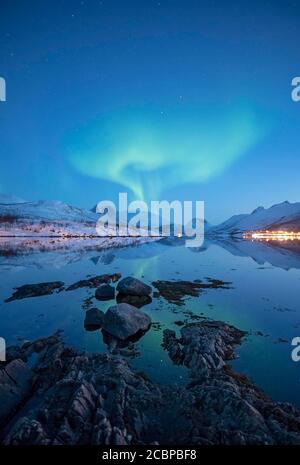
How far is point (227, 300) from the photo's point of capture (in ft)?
68.6

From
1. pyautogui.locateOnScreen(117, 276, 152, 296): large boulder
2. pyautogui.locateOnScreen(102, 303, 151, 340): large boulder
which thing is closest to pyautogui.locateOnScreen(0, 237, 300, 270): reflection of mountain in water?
pyautogui.locateOnScreen(117, 276, 152, 296): large boulder

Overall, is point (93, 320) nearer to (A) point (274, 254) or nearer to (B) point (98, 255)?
(B) point (98, 255)

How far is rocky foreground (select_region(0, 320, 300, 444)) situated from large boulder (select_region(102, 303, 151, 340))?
3161mm

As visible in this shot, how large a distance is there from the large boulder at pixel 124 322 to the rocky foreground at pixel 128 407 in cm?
316

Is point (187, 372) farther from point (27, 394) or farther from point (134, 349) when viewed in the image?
point (27, 394)

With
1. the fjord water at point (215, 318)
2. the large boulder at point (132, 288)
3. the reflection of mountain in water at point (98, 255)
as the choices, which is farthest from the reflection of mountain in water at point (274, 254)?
the large boulder at point (132, 288)

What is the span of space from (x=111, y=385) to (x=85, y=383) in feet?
3.30

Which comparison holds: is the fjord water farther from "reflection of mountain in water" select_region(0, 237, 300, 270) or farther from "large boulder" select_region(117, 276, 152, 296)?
"reflection of mountain in water" select_region(0, 237, 300, 270)

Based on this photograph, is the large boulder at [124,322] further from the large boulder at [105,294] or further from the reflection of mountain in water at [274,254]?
the reflection of mountain in water at [274,254]

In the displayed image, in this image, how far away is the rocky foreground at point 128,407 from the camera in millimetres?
6020

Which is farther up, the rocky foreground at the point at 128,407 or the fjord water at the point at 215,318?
the rocky foreground at the point at 128,407

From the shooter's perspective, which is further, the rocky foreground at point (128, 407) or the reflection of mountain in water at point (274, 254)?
the reflection of mountain in water at point (274, 254)

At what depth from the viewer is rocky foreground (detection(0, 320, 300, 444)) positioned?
6.02 metres

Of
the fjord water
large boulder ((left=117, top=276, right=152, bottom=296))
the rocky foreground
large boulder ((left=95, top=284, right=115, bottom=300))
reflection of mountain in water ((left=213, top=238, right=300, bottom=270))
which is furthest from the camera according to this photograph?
reflection of mountain in water ((left=213, top=238, right=300, bottom=270))
